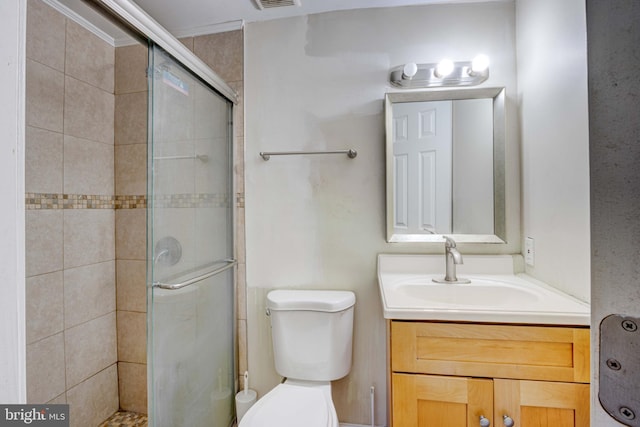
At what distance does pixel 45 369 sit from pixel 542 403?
78.8 inches

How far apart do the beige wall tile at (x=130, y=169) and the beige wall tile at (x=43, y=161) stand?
0.30m

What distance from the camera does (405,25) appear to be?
1.45 m

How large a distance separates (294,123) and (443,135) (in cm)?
77

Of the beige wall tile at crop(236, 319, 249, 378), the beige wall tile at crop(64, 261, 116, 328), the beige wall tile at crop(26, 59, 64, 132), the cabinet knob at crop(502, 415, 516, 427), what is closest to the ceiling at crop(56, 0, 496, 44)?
the beige wall tile at crop(26, 59, 64, 132)

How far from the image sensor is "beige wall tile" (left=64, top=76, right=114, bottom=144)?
142 cm

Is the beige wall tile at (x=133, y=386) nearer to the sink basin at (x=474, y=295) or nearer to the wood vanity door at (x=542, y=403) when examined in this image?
the sink basin at (x=474, y=295)

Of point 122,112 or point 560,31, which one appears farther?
point 122,112

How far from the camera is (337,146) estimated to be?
4.89 ft

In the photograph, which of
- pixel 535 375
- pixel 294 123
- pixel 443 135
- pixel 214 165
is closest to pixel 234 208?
pixel 214 165

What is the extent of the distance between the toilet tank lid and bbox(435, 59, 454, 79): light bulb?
3.85 feet

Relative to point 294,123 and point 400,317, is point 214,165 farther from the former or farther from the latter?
point 400,317

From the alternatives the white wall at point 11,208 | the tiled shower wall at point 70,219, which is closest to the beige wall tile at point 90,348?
the tiled shower wall at point 70,219

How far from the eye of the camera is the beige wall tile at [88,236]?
141cm

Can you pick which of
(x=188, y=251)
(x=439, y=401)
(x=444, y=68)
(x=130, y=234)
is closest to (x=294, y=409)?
(x=439, y=401)
